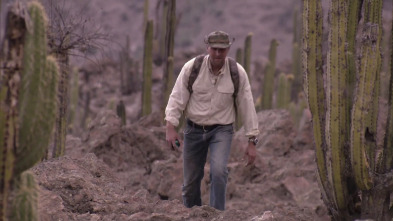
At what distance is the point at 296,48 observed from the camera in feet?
61.4

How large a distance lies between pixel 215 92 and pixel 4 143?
2.73 m

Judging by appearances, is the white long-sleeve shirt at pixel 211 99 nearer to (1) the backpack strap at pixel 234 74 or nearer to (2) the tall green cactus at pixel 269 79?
(1) the backpack strap at pixel 234 74

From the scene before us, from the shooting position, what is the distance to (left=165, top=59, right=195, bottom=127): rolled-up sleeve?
19.0 ft

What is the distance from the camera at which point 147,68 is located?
38.5ft

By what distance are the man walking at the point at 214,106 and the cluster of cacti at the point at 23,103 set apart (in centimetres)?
230

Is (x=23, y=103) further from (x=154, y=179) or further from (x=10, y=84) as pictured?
(x=154, y=179)

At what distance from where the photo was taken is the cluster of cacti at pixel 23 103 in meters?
3.35

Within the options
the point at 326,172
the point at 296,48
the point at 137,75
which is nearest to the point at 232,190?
the point at 326,172

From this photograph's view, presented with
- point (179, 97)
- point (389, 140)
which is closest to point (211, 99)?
point (179, 97)

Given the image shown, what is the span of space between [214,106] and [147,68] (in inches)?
240

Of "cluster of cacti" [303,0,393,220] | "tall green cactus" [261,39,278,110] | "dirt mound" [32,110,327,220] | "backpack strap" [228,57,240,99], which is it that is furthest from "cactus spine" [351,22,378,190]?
"tall green cactus" [261,39,278,110]

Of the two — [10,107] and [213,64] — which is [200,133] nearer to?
[213,64]

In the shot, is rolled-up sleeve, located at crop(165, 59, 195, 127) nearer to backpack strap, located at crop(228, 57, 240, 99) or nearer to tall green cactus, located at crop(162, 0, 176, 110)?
backpack strap, located at crop(228, 57, 240, 99)

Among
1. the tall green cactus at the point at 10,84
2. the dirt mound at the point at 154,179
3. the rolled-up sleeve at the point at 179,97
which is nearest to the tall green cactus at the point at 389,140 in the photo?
the dirt mound at the point at 154,179
